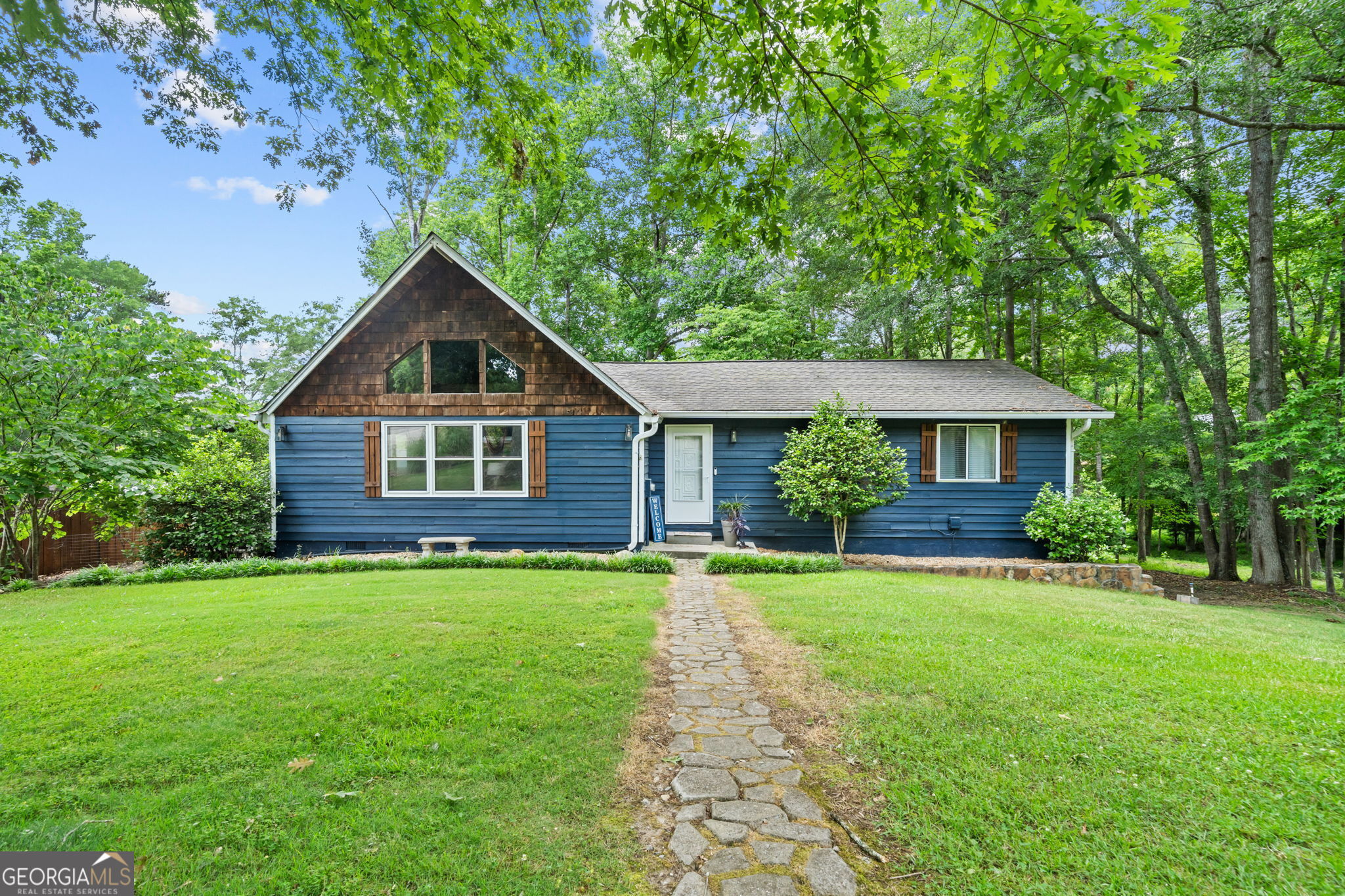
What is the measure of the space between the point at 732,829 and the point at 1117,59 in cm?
384

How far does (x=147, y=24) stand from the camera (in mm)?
3469

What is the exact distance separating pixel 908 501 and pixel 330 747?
10.2m

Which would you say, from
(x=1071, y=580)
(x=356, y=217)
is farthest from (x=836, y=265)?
(x=356, y=217)

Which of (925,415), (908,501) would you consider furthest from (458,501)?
(925,415)

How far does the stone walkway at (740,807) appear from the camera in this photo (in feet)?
6.24

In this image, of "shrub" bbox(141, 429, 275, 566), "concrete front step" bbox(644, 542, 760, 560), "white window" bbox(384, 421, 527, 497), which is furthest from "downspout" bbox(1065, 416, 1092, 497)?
"shrub" bbox(141, 429, 275, 566)

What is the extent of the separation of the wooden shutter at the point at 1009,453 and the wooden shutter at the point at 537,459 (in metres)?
8.73

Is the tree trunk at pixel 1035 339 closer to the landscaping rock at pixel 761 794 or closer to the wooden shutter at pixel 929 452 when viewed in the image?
the wooden shutter at pixel 929 452

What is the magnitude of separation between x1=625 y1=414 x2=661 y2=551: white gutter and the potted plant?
1.61m

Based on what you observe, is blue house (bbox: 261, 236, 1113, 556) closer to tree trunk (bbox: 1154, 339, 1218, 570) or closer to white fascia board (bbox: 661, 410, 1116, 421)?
white fascia board (bbox: 661, 410, 1116, 421)

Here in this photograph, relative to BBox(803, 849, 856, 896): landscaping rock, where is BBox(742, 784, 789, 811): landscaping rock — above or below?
below

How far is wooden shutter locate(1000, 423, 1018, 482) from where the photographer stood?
1054 centimetres

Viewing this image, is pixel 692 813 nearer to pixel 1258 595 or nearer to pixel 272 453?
pixel 272 453

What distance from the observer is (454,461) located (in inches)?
400
